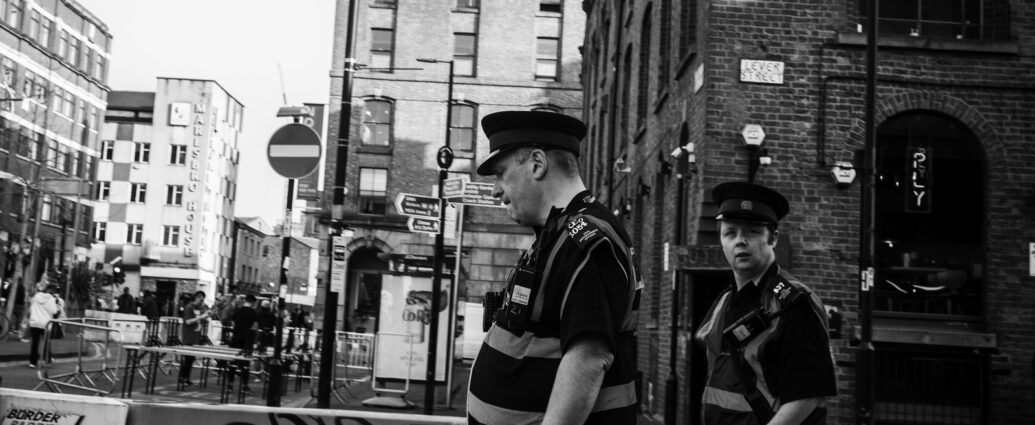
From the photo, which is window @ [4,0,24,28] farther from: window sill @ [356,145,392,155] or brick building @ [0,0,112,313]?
window sill @ [356,145,392,155]

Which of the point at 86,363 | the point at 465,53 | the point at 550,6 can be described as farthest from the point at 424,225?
the point at 550,6

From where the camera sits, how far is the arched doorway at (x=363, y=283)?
47031 mm

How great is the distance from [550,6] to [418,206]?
36.0 meters

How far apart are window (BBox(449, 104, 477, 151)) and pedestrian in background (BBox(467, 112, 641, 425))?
149ft

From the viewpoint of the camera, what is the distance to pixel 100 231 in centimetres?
8181

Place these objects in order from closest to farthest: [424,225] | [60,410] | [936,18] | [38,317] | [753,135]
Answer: [60,410]
[753,135]
[936,18]
[424,225]
[38,317]

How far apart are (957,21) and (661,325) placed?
584cm

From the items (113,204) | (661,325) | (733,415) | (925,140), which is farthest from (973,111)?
(113,204)

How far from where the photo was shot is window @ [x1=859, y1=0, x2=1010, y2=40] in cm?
1334

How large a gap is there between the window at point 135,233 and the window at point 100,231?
1.67 metres

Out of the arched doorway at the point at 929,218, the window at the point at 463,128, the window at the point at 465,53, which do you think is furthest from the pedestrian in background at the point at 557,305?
the window at the point at 465,53

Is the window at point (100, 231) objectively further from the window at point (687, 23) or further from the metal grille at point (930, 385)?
the metal grille at point (930, 385)

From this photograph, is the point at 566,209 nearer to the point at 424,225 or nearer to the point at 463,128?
the point at 424,225

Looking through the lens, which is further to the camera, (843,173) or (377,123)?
(377,123)
